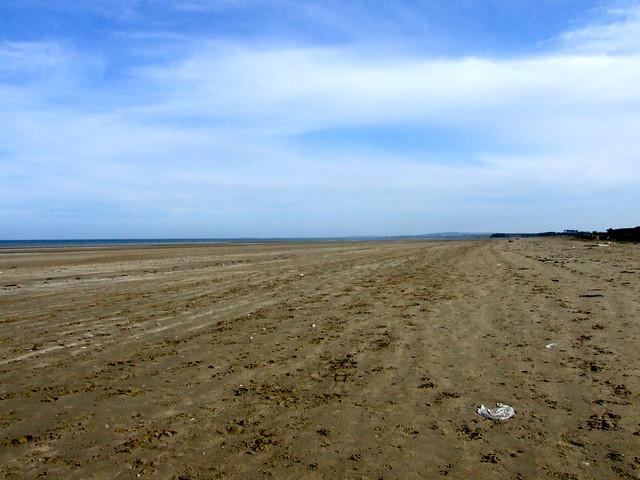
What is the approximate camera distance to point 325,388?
564cm

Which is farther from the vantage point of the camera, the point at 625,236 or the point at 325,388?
the point at 625,236

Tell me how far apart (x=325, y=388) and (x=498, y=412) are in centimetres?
190

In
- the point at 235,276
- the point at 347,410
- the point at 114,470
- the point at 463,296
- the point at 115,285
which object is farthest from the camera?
the point at 235,276

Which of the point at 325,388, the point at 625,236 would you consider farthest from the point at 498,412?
the point at 625,236

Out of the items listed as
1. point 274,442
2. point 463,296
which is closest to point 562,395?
point 274,442

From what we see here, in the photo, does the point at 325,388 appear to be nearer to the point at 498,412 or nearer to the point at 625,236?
the point at 498,412

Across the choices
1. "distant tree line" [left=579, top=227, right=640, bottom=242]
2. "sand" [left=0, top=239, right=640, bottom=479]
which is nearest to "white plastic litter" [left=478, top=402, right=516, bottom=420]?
"sand" [left=0, top=239, right=640, bottom=479]

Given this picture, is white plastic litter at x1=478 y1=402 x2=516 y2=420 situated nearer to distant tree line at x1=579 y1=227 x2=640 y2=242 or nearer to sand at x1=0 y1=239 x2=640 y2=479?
sand at x1=0 y1=239 x2=640 y2=479

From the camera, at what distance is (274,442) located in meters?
4.28

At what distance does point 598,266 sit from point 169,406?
56.9 feet

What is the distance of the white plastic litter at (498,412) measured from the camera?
15.5ft

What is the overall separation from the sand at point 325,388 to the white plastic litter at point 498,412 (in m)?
0.11

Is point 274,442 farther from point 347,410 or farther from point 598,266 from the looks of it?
point 598,266

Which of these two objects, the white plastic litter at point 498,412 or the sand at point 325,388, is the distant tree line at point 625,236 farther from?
the white plastic litter at point 498,412
